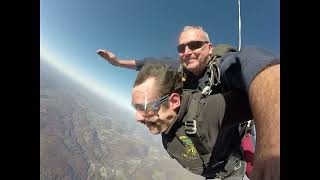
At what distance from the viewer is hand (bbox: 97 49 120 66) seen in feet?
9.09

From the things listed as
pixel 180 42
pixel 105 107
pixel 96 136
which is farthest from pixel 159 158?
pixel 180 42

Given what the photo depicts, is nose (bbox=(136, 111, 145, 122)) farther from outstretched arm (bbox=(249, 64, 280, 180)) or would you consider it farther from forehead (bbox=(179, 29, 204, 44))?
outstretched arm (bbox=(249, 64, 280, 180))

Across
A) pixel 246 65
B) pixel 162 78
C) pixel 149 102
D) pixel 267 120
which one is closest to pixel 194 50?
pixel 162 78

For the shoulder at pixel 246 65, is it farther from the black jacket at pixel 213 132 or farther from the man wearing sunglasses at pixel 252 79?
the black jacket at pixel 213 132

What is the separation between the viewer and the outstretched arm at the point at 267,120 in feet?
2.23

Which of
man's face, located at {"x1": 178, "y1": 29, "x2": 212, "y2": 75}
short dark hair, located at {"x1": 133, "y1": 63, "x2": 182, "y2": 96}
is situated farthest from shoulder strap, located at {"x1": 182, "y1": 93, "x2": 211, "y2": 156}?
man's face, located at {"x1": 178, "y1": 29, "x2": 212, "y2": 75}

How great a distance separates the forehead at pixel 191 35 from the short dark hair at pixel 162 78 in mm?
663

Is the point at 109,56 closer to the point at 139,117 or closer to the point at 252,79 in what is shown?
the point at 139,117

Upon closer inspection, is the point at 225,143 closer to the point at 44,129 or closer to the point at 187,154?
the point at 187,154

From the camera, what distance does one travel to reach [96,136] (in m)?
114

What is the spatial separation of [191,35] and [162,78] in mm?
814
